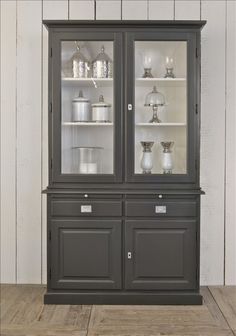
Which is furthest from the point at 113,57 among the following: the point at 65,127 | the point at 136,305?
the point at 136,305

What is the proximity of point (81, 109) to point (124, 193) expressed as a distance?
0.70 meters

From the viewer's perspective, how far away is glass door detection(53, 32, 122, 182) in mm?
3910

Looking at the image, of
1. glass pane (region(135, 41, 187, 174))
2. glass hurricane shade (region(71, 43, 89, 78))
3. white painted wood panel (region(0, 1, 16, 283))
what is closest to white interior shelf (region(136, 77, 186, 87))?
glass pane (region(135, 41, 187, 174))

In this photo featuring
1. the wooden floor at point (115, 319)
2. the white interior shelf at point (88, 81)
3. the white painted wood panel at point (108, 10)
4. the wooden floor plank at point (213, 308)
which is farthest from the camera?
the white painted wood panel at point (108, 10)

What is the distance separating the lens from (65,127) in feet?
13.0

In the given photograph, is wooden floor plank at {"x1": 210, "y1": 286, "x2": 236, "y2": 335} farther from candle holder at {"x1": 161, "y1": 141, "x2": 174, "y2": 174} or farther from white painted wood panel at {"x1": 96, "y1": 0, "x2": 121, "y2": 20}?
white painted wood panel at {"x1": 96, "y1": 0, "x2": 121, "y2": 20}

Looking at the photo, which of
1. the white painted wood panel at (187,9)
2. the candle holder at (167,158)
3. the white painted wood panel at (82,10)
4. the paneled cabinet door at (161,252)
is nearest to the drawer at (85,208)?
the paneled cabinet door at (161,252)

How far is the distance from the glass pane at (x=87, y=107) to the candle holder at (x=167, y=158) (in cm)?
39

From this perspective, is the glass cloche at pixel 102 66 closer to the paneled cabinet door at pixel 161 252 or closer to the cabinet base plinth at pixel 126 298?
the paneled cabinet door at pixel 161 252

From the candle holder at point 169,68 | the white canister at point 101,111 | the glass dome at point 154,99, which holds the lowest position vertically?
the white canister at point 101,111

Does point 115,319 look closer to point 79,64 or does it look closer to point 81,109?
point 81,109

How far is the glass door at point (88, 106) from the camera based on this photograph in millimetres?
3910

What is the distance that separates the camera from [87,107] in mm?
4000

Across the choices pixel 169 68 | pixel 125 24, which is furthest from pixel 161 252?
pixel 125 24
